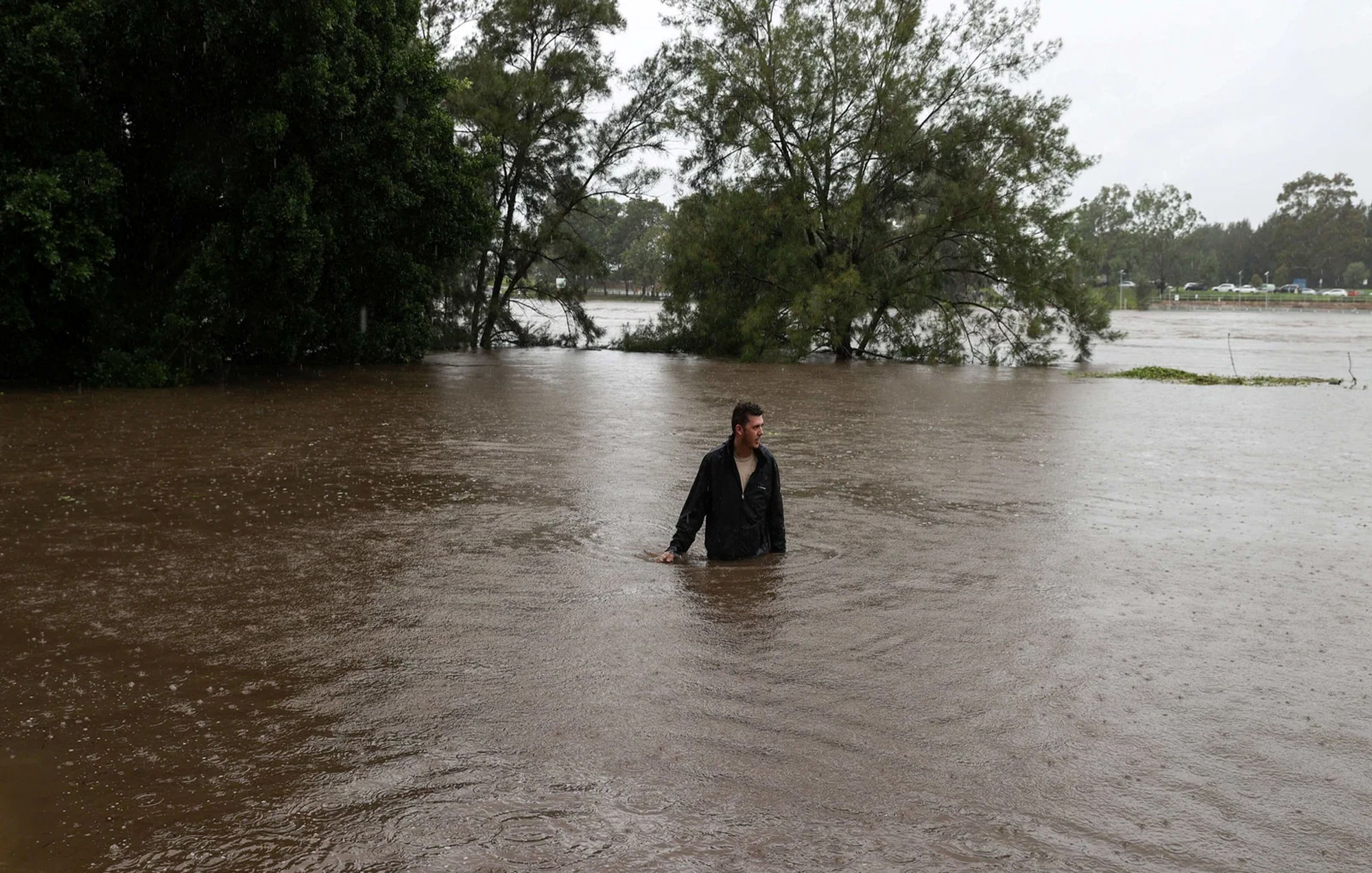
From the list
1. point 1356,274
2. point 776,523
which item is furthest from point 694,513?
point 1356,274

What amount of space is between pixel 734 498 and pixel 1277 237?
15147 cm

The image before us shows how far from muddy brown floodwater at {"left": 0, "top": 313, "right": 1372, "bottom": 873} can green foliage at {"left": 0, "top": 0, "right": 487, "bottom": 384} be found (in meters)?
7.23

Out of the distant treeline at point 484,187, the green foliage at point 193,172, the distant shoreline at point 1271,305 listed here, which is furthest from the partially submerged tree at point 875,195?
the distant shoreline at point 1271,305

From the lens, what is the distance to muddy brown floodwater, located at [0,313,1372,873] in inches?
176

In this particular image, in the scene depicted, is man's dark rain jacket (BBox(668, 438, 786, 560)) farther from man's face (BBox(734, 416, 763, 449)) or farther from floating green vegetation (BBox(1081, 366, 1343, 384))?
floating green vegetation (BBox(1081, 366, 1343, 384))

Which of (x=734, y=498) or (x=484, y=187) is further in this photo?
(x=484, y=187)

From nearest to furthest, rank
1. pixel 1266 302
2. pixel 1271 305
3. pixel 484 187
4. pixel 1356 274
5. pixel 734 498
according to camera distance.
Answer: pixel 734 498 → pixel 484 187 → pixel 1271 305 → pixel 1266 302 → pixel 1356 274

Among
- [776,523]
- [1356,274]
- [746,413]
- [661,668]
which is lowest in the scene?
[661,668]

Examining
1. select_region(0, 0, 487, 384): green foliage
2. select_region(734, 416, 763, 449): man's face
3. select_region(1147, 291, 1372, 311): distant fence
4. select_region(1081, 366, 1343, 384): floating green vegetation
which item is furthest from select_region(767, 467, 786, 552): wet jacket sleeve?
select_region(1147, 291, 1372, 311): distant fence

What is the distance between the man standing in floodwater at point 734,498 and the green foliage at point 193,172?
591 inches

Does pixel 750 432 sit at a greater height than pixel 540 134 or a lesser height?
lesser

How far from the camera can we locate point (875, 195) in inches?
1364

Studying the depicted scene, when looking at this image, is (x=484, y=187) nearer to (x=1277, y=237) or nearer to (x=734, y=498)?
(x=734, y=498)

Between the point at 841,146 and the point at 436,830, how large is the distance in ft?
107
